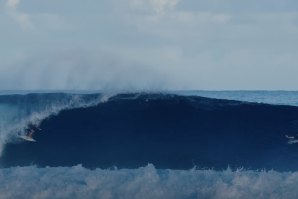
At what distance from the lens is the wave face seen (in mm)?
15234

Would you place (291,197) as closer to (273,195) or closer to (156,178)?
(273,195)

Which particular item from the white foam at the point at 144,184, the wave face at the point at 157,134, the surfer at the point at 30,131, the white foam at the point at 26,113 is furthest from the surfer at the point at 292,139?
the surfer at the point at 30,131

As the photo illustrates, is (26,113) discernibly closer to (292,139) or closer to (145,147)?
(145,147)

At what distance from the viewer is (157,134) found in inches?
656

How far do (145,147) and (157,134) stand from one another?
2.40ft

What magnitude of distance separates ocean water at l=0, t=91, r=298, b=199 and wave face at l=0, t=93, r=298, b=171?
2 centimetres

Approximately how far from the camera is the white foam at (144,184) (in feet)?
38.3

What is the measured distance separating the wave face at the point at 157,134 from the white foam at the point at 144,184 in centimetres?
198

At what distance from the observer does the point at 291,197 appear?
11609 millimetres

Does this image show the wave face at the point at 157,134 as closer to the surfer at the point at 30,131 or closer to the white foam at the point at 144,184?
the surfer at the point at 30,131

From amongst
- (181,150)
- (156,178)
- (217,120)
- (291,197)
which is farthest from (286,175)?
(217,120)

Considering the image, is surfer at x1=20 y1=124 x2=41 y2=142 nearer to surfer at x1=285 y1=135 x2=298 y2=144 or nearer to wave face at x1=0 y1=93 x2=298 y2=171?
wave face at x1=0 y1=93 x2=298 y2=171

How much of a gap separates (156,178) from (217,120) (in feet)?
19.0

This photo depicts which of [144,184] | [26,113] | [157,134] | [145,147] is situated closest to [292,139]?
[157,134]
